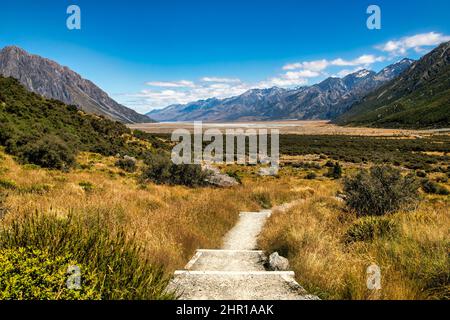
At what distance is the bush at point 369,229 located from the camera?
8044mm

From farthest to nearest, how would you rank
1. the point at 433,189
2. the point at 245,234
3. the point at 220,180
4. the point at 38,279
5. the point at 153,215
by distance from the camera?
the point at 433,189, the point at 220,180, the point at 245,234, the point at 153,215, the point at 38,279

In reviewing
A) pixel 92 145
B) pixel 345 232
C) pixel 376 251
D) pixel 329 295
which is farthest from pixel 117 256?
pixel 92 145

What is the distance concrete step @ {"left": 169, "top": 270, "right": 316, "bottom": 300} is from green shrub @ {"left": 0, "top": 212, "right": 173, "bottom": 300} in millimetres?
521

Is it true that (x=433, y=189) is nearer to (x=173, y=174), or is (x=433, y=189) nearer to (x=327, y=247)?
(x=173, y=174)

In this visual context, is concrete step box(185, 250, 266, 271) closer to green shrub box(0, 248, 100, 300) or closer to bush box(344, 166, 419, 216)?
green shrub box(0, 248, 100, 300)

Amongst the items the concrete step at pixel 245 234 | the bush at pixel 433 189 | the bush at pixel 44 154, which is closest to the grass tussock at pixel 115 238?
the concrete step at pixel 245 234

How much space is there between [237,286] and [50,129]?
38.2 meters

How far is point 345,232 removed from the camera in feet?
28.9

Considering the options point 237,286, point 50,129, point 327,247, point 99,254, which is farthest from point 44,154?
point 237,286

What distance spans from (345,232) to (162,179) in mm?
19669

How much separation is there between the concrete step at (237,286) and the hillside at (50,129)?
25703 mm

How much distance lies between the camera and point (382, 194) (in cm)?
1184

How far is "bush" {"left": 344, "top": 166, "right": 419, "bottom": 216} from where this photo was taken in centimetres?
1156
